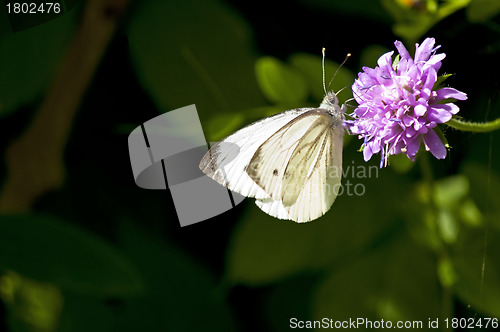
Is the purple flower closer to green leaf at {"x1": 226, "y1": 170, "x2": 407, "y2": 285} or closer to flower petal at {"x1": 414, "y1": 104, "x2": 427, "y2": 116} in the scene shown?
Result: flower petal at {"x1": 414, "y1": 104, "x2": 427, "y2": 116}

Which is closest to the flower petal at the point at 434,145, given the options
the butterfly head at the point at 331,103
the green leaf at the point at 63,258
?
the butterfly head at the point at 331,103

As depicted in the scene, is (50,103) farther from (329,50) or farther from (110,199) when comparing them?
(329,50)

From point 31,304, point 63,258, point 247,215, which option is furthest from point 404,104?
point 31,304

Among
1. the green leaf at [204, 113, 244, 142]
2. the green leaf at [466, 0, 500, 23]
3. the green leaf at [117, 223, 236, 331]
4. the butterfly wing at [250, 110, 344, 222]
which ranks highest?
the green leaf at [466, 0, 500, 23]

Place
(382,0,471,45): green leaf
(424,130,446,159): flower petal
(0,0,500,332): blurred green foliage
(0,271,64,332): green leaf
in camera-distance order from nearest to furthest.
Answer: (424,130,446,159): flower petal → (382,0,471,45): green leaf → (0,0,500,332): blurred green foliage → (0,271,64,332): green leaf

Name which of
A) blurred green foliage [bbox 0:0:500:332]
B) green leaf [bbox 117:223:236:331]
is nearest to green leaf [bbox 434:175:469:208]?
blurred green foliage [bbox 0:0:500:332]

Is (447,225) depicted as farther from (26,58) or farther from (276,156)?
(26,58)
